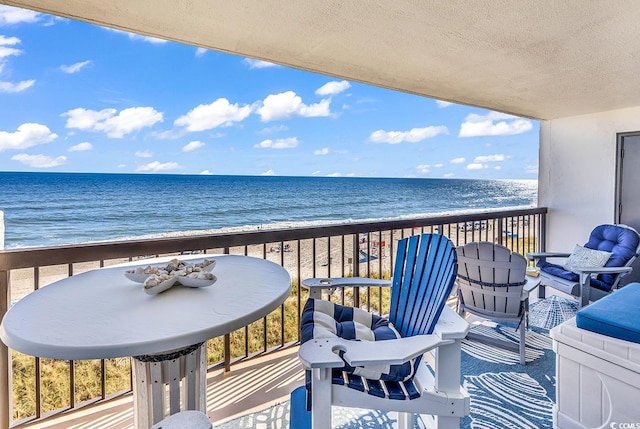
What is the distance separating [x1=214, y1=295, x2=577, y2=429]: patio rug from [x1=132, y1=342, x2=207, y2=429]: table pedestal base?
0.72 metres

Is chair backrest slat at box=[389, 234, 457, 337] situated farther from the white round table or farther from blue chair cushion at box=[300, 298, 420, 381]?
the white round table

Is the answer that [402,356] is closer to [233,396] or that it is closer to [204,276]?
[204,276]

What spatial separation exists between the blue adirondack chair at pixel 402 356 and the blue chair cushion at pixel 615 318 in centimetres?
83

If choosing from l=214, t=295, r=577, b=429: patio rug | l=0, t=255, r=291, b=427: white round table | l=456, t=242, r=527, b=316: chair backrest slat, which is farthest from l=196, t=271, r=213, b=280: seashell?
l=456, t=242, r=527, b=316: chair backrest slat

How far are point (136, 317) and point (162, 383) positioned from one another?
0.30m

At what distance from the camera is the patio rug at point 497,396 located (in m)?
1.81

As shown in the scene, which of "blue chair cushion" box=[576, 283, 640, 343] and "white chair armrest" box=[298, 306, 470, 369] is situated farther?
"blue chair cushion" box=[576, 283, 640, 343]

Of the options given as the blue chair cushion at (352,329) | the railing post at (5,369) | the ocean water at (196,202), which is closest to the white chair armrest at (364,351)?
the blue chair cushion at (352,329)

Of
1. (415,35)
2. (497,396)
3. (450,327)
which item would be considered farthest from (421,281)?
(415,35)

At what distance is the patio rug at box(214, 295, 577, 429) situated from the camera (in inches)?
71.1

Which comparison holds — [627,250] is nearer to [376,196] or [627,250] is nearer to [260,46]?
[260,46]

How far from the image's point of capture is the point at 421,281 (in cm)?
164

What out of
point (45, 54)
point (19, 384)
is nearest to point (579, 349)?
point (19, 384)

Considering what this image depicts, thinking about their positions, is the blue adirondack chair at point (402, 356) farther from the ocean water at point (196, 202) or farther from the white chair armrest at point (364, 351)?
the ocean water at point (196, 202)
